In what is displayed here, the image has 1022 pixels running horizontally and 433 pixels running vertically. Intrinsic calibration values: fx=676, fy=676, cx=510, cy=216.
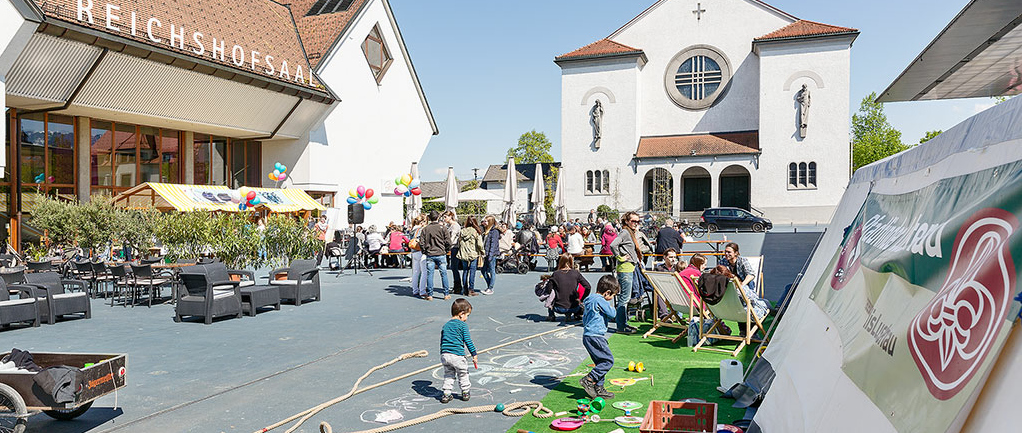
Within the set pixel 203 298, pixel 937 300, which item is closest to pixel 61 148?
pixel 203 298

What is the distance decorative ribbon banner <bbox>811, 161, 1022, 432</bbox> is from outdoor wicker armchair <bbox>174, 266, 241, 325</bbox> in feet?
31.1

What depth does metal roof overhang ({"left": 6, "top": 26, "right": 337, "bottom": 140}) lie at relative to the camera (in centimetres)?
2039

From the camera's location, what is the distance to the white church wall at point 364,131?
33.1 metres

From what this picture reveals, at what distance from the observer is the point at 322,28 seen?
33875mm

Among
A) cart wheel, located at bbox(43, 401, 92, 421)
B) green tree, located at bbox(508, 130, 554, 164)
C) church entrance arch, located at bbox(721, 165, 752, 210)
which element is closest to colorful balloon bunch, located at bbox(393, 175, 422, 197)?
cart wheel, located at bbox(43, 401, 92, 421)

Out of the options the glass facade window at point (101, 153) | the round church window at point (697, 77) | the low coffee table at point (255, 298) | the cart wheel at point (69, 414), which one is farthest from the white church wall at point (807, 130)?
the cart wheel at point (69, 414)

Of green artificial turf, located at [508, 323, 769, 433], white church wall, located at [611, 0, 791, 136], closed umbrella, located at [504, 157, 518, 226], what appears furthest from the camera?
white church wall, located at [611, 0, 791, 136]

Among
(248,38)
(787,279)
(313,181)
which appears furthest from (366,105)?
(787,279)

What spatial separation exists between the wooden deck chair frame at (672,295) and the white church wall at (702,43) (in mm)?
43848

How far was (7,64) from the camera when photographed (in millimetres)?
18219

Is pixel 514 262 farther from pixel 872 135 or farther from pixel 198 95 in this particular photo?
pixel 872 135

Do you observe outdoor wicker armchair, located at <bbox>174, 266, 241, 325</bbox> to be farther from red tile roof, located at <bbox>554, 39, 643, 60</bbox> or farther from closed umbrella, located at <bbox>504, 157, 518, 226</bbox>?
red tile roof, located at <bbox>554, 39, 643, 60</bbox>

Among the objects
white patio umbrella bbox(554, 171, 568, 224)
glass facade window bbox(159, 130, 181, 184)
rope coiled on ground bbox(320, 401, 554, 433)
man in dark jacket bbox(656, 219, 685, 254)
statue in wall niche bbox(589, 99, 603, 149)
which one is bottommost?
rope coiled on ground bbox(320, 401, 554, 433)

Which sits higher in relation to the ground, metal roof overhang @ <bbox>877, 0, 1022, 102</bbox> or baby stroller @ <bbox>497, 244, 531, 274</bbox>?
metal roof overhang @ <bbox>877, 0, 1022, 102</bbox>
